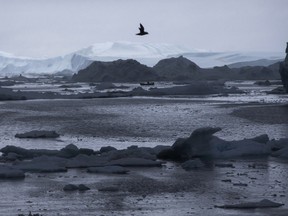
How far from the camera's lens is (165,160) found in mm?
15812

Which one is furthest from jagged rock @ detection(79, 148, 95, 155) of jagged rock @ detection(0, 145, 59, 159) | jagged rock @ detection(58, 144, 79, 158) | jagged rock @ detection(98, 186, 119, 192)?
jagged rock @ detection(98, 186, 119, 192)

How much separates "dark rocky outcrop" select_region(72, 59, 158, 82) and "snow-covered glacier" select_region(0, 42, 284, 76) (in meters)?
30.5

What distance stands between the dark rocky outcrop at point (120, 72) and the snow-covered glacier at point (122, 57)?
A: 30.5 metres

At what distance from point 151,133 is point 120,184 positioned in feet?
33.1

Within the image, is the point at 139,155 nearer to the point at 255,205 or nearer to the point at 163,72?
the point at 255,205

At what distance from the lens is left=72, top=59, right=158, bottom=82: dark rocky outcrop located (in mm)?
64562

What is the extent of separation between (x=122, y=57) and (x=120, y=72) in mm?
51469

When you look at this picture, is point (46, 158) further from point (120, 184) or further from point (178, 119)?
point (178, 119)

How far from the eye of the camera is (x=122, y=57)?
117 metres

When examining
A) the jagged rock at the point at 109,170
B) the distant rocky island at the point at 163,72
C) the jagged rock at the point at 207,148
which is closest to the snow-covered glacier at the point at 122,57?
the distant rocky island at the point at 163,72

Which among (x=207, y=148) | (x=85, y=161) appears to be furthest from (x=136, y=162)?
(x=207, y=148)

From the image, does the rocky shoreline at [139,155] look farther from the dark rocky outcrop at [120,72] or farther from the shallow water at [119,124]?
the dark rocky outcrop at [120,72]

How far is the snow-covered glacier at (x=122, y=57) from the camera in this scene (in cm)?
10756

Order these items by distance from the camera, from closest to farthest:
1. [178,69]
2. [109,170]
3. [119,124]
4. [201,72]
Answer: [109,170] < [119,124] < [201,72] < [178,69]
